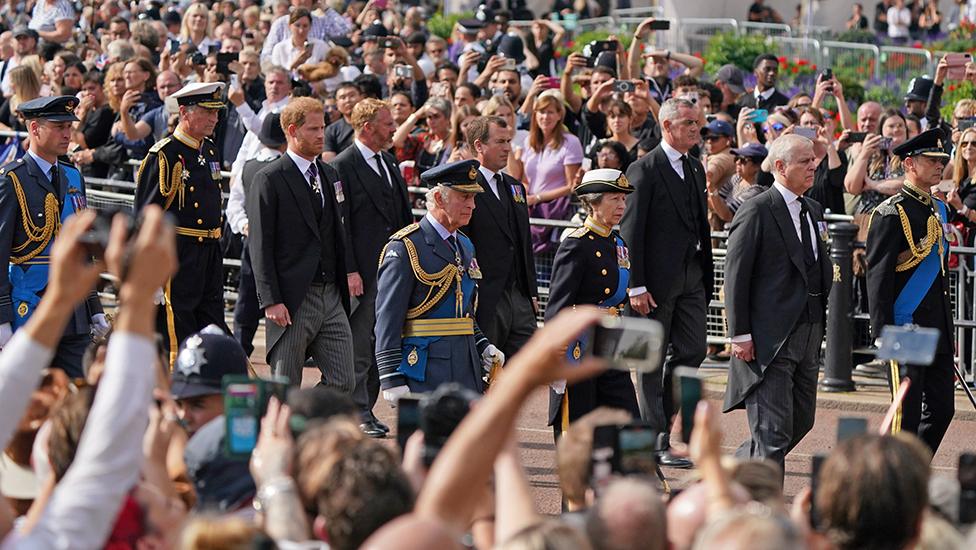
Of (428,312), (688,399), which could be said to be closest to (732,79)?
(428,312)

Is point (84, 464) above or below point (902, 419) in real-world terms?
above

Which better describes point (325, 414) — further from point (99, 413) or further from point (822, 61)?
point (822, 61)

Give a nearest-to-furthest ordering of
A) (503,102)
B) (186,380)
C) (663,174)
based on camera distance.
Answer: (186,380), (663,174), (503,102)

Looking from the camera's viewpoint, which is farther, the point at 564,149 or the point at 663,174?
the point at 564,149

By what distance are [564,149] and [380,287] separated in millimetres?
4731

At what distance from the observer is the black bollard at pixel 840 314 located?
11781 millimetres

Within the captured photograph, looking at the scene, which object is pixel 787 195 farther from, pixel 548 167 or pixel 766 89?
pixel 766 89

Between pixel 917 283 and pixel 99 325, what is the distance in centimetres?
433

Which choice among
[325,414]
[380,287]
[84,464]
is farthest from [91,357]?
[380,287]

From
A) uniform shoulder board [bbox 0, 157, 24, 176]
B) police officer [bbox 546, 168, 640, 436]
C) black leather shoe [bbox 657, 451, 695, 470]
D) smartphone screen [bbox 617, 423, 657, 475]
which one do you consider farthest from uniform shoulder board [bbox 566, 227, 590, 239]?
smartphone screen [bbox 617, 423, 657, 475]

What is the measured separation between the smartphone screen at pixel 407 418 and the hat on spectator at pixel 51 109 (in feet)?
17.1

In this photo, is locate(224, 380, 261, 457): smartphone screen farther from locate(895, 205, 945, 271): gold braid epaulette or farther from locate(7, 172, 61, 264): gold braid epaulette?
locate(895, 205, 945, 271): gold braid epaulette

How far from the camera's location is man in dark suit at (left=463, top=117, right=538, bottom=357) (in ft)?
33.3

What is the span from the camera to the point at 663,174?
1014 cm
